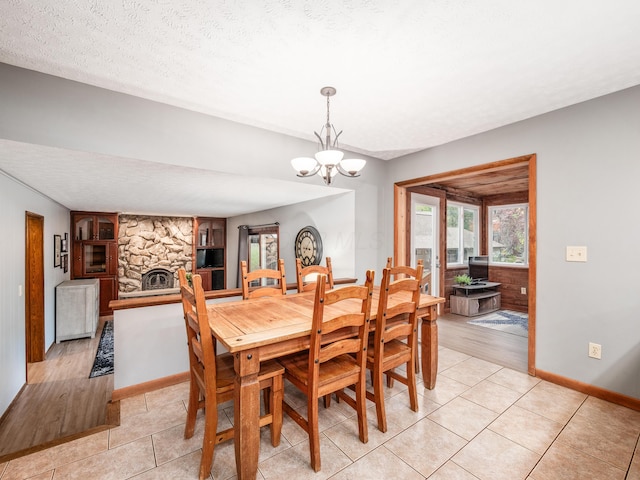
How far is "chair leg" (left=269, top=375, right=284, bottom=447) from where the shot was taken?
68.9 inches

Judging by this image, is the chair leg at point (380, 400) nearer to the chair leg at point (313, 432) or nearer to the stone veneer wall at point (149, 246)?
the chair leg at point (313, 432)

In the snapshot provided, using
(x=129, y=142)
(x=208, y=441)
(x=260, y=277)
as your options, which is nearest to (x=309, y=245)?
(x=260, y=277)

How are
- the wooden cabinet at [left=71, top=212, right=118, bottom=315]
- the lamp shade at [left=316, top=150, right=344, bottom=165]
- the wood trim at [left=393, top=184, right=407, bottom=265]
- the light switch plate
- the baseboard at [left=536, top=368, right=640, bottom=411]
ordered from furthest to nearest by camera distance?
the wooden cabinet at [left=71, top=212, right=118, bottom=315]
the wood trim at [left=393, top=184, right=407, bottom=265]
the light switch plate
the baseboard at [left=536, top=368, right=640, bottom=411]
the lamp shade at [left=316, top=150, right=344, bottom=165]

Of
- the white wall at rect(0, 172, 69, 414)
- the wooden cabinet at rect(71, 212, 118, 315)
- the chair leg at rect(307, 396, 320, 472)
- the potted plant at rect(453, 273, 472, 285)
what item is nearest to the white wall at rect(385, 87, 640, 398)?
the chair leg at rect(307, 396, 320, 472)

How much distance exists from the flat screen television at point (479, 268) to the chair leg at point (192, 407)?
5.15 meters

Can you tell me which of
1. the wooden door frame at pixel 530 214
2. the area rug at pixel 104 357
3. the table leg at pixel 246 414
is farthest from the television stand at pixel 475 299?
the area rug at pixel 104 357

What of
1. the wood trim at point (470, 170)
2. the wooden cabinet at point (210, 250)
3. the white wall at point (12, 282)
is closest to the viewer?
the white wall at point (12, 282)

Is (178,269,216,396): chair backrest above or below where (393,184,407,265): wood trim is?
below

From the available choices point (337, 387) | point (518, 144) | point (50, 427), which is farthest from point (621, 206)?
point (50, 427)

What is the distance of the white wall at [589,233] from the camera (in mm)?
2252

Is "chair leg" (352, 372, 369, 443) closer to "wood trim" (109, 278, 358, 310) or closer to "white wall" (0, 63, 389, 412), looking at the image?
"wood trim" (109, 278, 358, 310)

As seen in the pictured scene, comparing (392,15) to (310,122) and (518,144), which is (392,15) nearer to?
(310,122)

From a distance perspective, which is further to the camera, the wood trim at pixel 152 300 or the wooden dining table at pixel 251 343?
the wood trim at pixel 152 300

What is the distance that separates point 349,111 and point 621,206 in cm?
225
